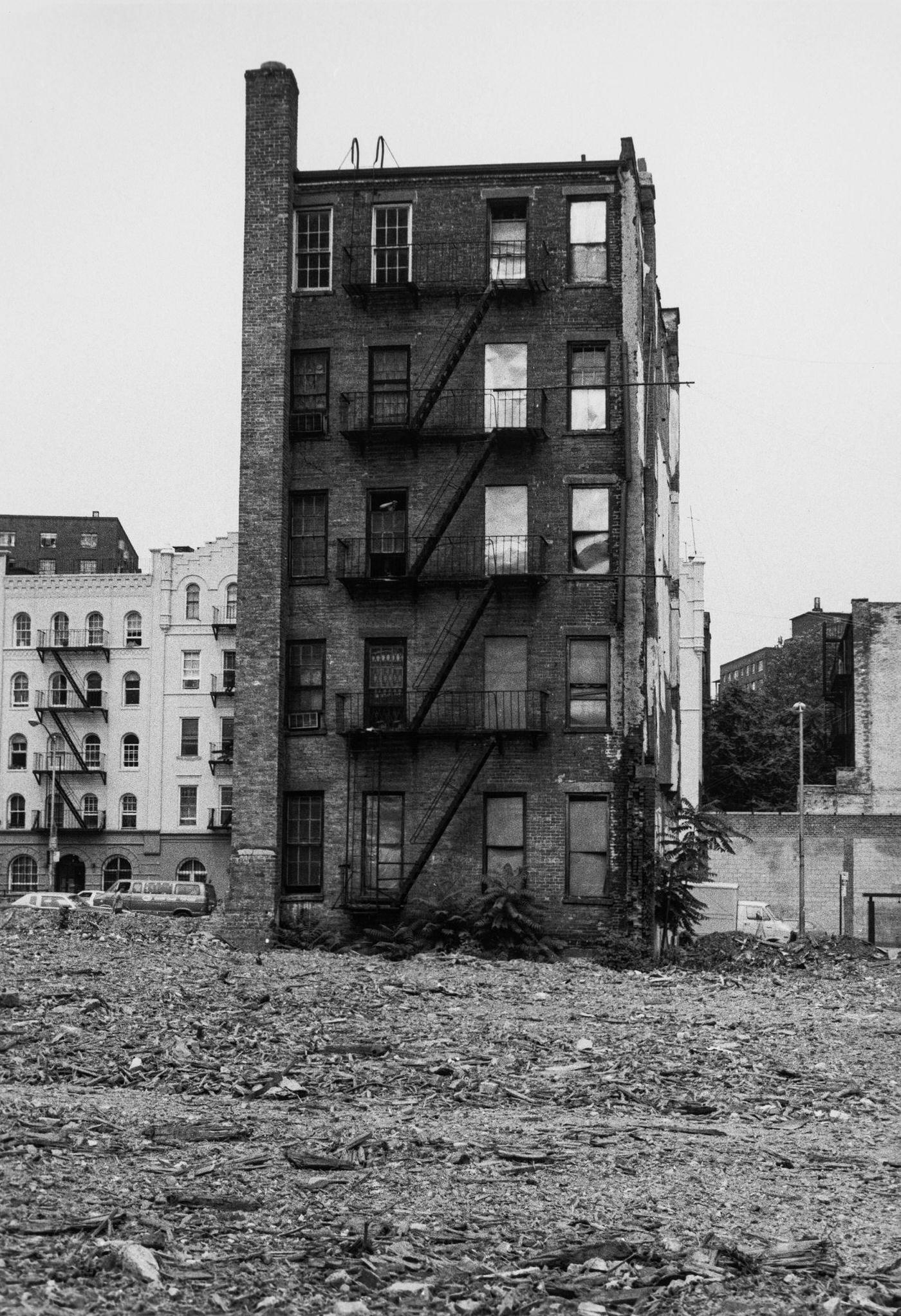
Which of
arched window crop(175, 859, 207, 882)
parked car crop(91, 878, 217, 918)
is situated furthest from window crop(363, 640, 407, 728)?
arched window crop(175, 859, 207, 882)

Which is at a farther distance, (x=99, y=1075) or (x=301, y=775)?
(x=301, y=775)

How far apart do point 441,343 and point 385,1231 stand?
27077 mm

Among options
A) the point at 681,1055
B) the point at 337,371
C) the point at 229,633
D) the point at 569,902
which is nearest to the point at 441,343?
the point at 337,371

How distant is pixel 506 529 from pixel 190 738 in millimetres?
38568

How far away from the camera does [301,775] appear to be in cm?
3603

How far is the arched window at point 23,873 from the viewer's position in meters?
71.3

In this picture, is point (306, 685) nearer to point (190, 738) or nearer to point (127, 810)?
point (190, 738)

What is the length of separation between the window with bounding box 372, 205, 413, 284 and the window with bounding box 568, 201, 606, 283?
12.1 feet

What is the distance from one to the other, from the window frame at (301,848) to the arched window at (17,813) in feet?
130

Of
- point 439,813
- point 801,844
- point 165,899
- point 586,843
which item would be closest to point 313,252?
point 439,813

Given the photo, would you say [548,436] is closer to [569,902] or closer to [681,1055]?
[569,902]

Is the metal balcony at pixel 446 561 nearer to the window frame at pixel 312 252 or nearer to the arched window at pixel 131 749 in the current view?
the window frame at pixel 312 252

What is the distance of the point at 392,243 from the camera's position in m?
36.8

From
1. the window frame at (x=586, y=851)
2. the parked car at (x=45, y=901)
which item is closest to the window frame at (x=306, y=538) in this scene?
the window frame at (x=586, y=851)
